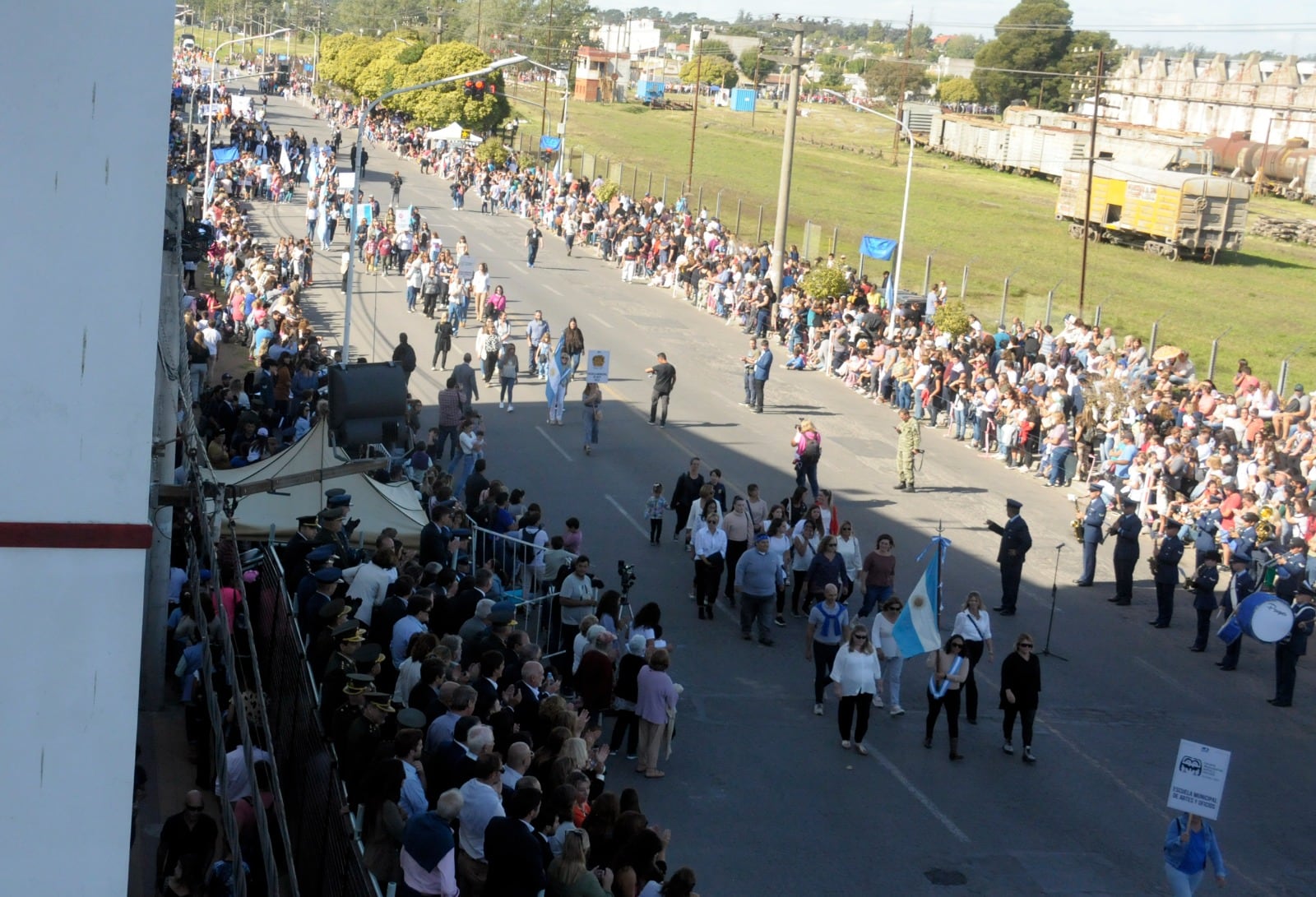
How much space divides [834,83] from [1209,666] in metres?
156

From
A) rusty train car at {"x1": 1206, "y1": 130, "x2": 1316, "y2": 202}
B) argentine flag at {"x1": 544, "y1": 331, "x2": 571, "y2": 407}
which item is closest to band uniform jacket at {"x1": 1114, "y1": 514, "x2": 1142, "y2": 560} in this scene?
argentine flag at {"x1": 544, "y1": 331, "x2": 571, "y2": 407}

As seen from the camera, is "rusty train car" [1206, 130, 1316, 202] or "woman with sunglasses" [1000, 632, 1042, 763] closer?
"woman with sunglasses" [1000, 632, 1042, 763]

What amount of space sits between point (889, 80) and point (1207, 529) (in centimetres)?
12927

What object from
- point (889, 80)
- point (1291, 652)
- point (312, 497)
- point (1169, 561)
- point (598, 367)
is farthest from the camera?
point (889, 80)

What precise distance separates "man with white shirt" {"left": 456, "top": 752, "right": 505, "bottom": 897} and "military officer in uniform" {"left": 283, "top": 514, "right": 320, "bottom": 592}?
16.2 feet

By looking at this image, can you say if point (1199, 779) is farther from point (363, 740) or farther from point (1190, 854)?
point (363, 740)

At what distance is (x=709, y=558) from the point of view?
18891mm

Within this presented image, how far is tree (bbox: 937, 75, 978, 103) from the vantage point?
128 m

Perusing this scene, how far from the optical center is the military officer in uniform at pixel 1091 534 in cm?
2159

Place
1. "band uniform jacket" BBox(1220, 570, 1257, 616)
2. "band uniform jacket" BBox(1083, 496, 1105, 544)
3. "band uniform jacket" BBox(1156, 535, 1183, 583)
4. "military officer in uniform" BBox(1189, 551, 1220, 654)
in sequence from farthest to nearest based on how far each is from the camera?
"band uniform jacket" BBox(1083, 496, 1105, 544)
"band uniform jacket" BBox(1156, 535, 1183, 583)
"band uniform jacket" BBox(1220, 570, 1257, 616)
"military officer in uniform" BBox(1189, 551, 1220, 654)

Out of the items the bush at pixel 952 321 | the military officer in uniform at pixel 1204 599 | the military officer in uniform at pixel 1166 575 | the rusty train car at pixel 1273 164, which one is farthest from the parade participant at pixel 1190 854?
the rusty train car at pixel 1273 164

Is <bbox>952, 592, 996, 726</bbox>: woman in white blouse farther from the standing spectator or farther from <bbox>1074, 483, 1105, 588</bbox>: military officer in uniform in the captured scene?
<bbox>1074, 483, 1105, 588</bbox>: military officer in uniform

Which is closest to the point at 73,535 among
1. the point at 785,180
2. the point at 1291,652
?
the point at 1291,652

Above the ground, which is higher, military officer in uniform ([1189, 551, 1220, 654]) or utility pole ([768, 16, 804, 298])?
utility pole ([768, 16, 804, 298])
